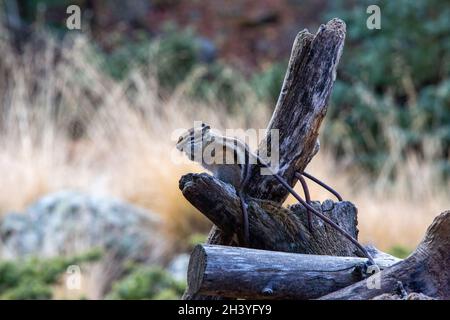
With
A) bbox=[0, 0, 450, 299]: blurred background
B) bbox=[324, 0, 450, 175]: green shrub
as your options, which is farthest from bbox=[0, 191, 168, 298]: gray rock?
bbox=[324, 0, 450, 175]: green shrub

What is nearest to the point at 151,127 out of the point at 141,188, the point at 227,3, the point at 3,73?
the point at 141,188

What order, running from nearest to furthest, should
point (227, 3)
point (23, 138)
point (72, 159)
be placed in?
1. point (23, 138)
2. point (72, 159)
3. point (227, 3)

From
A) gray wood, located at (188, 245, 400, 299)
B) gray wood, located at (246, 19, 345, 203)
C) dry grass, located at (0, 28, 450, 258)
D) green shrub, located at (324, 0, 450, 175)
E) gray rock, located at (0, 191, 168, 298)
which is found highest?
green shrub, located at (324, 0, 450, 175)

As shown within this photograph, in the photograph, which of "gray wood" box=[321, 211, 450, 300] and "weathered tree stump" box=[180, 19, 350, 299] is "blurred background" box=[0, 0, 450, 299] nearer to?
"weathered tree stump" box=[180, 19, 350, 299]

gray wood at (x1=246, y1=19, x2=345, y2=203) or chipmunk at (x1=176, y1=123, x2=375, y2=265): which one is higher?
gray wood at (x1=246, y1=19, x2=345, y2=203)

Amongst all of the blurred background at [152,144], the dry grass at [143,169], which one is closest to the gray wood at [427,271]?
the blurred background at [152,144]

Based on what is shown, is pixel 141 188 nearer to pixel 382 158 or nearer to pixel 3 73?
pixel 382 158
